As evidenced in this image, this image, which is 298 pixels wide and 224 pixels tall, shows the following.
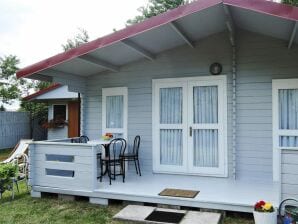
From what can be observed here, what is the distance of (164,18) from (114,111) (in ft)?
9.19

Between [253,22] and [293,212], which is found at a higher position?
[253,22]

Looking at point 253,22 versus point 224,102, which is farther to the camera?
point 224,102

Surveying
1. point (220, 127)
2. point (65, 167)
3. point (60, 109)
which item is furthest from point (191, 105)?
point (60, 109)

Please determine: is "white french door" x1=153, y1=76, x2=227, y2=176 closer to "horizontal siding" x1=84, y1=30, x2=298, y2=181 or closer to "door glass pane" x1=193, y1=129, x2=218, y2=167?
"door glass pane" x1=193, y1=129, x2=218, y2=167

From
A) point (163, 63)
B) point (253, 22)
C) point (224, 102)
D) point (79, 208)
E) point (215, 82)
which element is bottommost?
point (79, 208)

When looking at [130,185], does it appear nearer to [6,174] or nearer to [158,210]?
[158,210]

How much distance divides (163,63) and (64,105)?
7.11m

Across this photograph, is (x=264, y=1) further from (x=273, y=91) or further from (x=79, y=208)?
(x=79, y=208)

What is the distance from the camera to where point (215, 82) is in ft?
18.4

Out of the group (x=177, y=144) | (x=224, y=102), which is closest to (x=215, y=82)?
(x=224, y=102)

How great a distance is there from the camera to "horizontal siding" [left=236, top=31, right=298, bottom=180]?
17.1 ft

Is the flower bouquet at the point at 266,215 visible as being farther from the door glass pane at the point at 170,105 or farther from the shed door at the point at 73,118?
the shed door at the point at 73,118

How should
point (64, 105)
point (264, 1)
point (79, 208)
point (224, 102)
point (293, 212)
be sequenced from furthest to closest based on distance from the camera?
point (64, 105)
point (224, 102)
point (79, 208)
point (264, 1)
point (293, 212)

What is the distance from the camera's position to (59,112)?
1230cm
